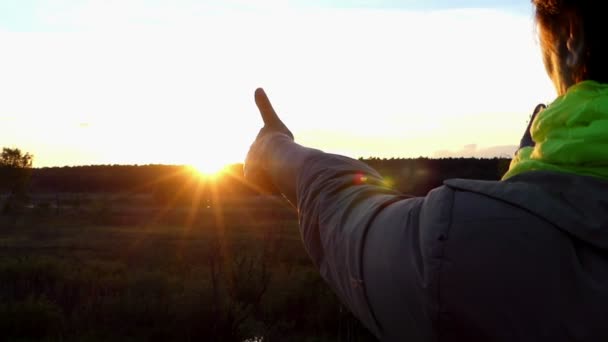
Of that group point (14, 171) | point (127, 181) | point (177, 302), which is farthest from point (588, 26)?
point (127, 181)

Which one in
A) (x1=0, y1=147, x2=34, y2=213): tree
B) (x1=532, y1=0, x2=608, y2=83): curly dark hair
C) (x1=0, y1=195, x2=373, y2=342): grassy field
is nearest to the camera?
(x1=532, y1=0, x2=608, y2=83): curly dark hair

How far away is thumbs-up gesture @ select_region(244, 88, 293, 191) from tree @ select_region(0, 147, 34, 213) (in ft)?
251

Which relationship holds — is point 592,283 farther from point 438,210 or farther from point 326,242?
point 326,242

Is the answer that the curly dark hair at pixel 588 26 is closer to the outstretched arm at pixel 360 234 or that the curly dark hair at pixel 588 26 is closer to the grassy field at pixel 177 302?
the outstretched arm at pixel 360 234

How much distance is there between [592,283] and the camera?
0.83 metres

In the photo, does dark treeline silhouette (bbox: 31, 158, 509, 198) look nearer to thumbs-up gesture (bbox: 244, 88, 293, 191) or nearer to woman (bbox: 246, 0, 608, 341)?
thumbs-up gesture (bbox: 244, 88, 293, 191)

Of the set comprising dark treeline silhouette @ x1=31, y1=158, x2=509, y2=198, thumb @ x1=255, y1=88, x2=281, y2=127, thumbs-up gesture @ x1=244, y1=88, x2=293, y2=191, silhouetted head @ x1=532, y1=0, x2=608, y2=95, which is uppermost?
silhouetted head @ x1=532, y1=0, x2=608, y2=95

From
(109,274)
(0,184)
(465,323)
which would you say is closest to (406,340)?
(465,323)

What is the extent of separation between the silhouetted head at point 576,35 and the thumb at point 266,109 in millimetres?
595

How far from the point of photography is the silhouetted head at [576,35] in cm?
101

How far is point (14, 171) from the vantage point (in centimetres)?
7525

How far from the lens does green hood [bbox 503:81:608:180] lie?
0.90 meters

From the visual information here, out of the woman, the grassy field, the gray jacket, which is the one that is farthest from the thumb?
the grassy field

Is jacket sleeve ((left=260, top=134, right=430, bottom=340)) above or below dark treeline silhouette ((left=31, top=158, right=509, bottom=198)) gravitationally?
above
